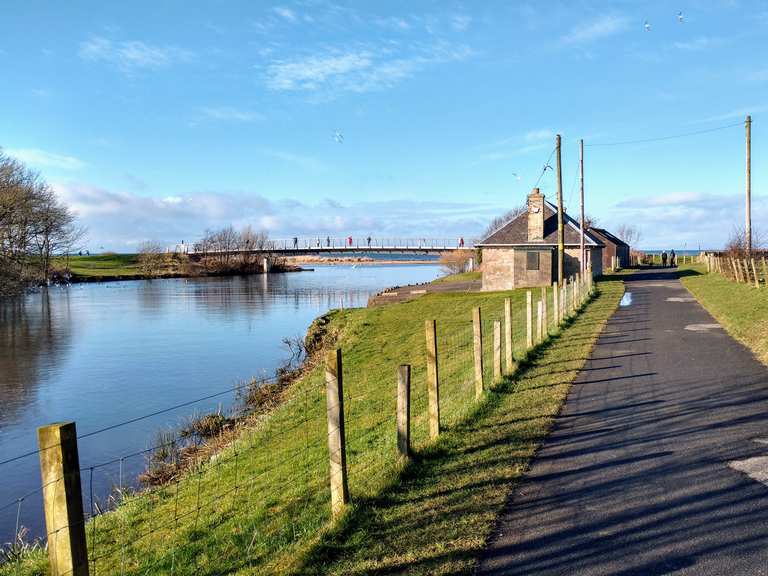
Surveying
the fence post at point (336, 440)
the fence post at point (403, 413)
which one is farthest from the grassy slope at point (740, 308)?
the fence post at point (336, 440)

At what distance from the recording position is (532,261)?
4238 cm

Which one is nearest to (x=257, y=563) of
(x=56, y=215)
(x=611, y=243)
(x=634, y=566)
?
(x=634, y=566)

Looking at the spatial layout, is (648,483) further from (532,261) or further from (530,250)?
(530,250)

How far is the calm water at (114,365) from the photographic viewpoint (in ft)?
43.9

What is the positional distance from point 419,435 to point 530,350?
657cm

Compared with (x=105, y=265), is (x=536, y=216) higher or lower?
higher

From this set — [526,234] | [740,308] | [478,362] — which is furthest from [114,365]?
[526,234]

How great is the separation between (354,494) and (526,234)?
130ft

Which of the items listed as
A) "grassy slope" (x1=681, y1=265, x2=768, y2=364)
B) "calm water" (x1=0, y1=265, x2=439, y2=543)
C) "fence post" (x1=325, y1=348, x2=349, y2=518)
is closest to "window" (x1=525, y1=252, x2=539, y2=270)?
"grassy slope" (x1=681, y1=265, x2=768, y2=364)

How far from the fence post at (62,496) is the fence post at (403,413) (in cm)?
393

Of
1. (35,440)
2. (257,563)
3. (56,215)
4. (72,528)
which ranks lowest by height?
(35,440)

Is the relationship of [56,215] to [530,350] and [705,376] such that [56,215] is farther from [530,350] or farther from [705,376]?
[705,376]

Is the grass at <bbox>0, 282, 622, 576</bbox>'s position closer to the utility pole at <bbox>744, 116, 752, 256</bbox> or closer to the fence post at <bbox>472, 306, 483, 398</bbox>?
the fence post at <bbox>472, 306, 483, 398</bbox>

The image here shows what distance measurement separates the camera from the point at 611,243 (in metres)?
68.9
